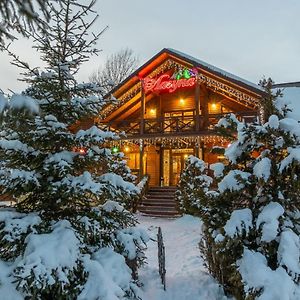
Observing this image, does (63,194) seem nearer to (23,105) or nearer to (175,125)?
(23,105)

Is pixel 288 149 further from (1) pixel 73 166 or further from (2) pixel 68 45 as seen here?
(2) pixel 68 45

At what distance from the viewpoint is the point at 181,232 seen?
36.9ft

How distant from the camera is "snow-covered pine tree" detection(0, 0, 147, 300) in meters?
3.49

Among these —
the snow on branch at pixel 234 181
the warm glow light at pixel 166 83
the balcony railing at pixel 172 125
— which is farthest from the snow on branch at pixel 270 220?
the warm glow light at pixel 166 83

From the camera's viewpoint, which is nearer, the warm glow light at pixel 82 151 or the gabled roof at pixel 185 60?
the warm glow light at pixel 82 151

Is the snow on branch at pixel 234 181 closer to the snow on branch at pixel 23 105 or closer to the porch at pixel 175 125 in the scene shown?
the snow on branch at pixel 23 105

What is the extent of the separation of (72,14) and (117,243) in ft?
11.3

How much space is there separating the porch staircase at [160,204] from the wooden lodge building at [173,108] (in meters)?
1.51

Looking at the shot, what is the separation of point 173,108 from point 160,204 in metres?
7.12

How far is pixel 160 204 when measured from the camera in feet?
50.6

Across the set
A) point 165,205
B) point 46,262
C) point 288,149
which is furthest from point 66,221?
point 165,205

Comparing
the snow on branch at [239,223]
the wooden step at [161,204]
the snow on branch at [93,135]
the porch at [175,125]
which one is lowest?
the wooden step at [161,204]

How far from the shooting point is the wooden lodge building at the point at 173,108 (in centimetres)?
1670

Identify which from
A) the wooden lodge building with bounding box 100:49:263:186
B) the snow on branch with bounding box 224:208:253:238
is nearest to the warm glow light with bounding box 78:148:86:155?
the snow on branch with bounding box 224:208:253:238
